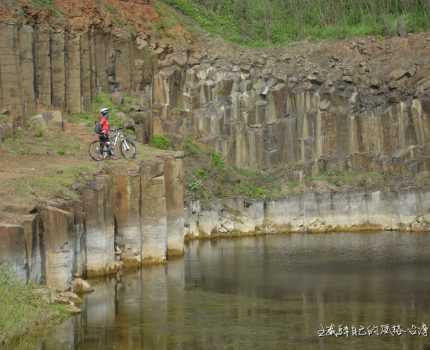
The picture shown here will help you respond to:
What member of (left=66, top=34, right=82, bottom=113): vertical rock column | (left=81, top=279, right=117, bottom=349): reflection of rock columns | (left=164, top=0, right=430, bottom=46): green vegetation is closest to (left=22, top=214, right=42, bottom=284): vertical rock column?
(left=81, top=279, right=117, bottom=349): reflection of rock columns

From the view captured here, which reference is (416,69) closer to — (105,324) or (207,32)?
(207,32)

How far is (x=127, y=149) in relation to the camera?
146 ft

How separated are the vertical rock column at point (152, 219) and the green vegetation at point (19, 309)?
13.4m

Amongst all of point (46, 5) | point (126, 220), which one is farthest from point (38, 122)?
point (46, 5)

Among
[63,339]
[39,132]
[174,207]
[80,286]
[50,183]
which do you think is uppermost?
[39,132]

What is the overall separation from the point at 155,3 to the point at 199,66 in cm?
800

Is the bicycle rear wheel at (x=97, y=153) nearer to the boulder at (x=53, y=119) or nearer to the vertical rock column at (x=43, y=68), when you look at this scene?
the boulder at (x=53, y=119)

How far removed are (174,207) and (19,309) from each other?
20854 millimetres

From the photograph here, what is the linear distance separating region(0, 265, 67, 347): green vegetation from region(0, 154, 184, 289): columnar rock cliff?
0.89 meters

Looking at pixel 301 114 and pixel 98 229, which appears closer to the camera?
pixel 98 229

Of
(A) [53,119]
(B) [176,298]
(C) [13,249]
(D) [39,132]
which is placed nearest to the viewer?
(C) [13,249]

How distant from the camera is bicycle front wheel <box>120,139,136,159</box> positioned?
4438cm

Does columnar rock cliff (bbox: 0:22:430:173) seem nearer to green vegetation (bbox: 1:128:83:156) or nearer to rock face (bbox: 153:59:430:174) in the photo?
rock face (bbox: 153:59:430:174)

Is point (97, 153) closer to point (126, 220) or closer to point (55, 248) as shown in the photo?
point (126, 220)
